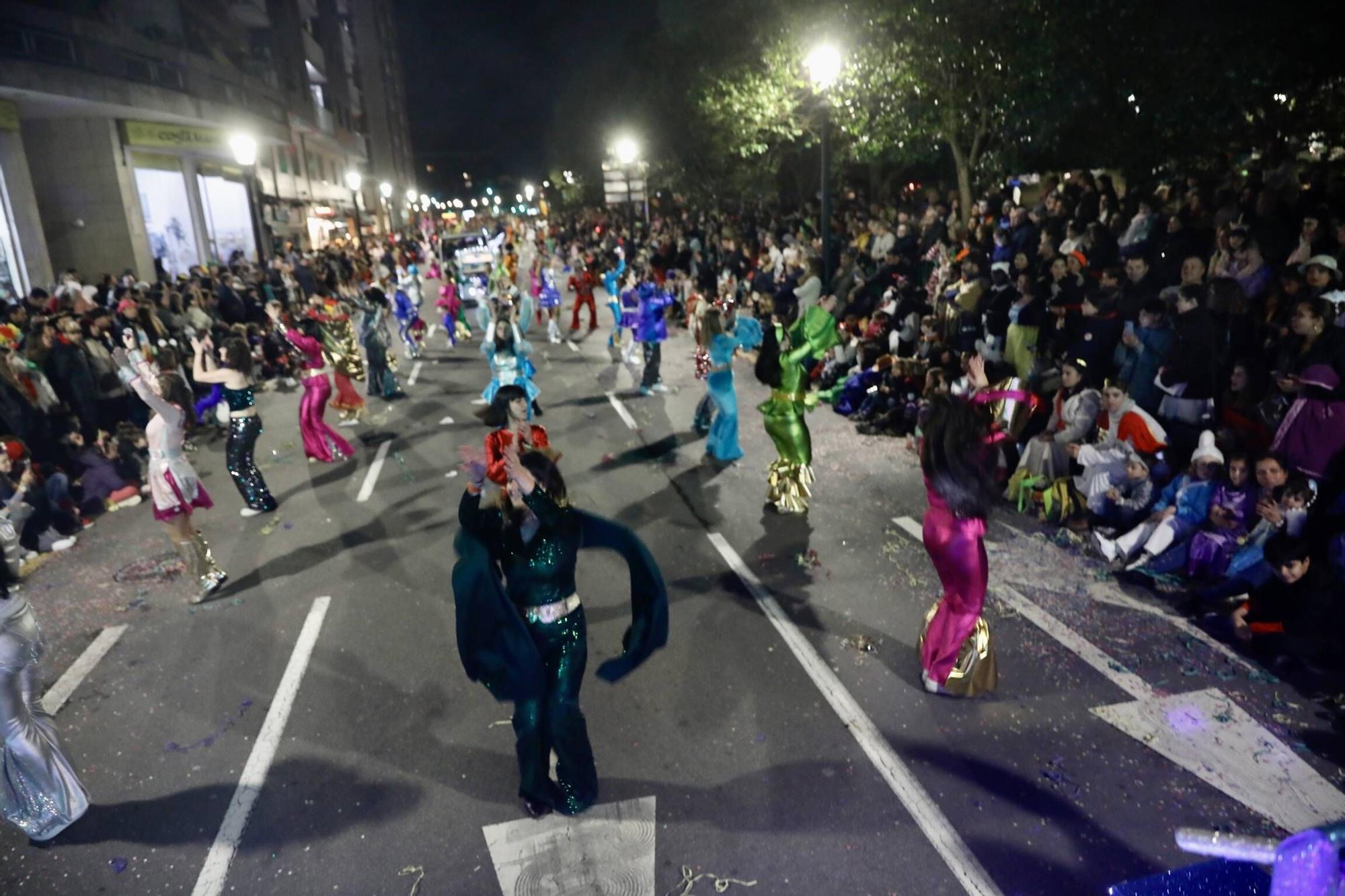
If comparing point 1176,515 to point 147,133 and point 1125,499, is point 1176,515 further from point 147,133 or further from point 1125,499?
point 147,133

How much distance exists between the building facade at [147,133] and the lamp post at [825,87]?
10.7 metres

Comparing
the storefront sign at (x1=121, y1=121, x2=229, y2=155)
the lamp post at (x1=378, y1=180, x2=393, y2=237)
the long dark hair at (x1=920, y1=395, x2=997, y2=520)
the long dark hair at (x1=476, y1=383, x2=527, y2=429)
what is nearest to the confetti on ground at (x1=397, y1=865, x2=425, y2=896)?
the long dark hair at (x1=476, y1=383, x2=527, y2=429)

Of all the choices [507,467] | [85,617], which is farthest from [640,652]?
[85,617]

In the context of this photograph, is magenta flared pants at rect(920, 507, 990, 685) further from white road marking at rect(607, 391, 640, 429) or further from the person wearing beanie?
white road marking at rect(607, 391, 640, 429)

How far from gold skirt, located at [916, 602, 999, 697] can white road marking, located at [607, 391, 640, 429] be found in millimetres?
7286

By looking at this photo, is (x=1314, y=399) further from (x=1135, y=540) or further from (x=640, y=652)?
(x=640, y=652)

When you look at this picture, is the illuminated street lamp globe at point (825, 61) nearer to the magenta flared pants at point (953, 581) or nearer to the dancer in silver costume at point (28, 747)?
the magenta flared pants at point (953, 581)

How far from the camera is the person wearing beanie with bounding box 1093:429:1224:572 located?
21.7ft

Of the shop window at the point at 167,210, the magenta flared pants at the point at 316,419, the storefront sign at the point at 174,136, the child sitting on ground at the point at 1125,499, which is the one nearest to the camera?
the child sitting on ground at the point at 1125,499

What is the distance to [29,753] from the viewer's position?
14.1ft

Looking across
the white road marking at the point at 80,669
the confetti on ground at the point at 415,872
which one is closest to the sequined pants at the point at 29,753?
the white road marking at the point at 80,669

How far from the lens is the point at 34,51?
51.8 ft

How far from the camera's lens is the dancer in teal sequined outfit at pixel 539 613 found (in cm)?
394

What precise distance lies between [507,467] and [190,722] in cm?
329
